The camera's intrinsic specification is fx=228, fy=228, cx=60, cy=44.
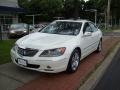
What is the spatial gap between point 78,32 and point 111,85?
7.19ft

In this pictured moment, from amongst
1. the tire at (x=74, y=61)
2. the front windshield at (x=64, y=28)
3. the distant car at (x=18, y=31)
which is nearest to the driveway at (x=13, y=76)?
the tire at (x=74, y=61)

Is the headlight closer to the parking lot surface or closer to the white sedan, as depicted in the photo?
the white sedan

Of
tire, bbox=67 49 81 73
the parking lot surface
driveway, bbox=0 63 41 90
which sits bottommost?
the parking lot surface

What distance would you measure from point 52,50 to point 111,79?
74.4 inches

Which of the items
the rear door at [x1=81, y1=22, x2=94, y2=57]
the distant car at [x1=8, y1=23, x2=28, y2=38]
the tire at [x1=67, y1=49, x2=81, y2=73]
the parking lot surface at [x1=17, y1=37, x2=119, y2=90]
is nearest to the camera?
the parking lot surface at [x1=17, y1=37, x2=119, y2=90]

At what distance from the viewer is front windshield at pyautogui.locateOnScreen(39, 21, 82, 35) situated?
7.45 meters

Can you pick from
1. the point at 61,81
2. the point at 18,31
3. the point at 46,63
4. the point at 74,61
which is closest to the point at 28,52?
the point at 46,63

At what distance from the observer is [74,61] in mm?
6660

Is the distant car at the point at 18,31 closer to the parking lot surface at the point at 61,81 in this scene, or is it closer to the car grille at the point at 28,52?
the parking lot surface at the point at 61,81

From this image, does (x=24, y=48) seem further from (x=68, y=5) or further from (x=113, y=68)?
(x=68, y=5)

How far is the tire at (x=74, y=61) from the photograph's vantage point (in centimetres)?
640

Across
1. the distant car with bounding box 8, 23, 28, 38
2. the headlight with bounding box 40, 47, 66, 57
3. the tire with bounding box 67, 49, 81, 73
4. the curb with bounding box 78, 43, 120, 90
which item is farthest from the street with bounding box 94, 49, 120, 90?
the distant car with bounding box 8, 23, 28, 38

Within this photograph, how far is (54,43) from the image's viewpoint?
618 cm

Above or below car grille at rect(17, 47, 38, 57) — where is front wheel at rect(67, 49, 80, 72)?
below
